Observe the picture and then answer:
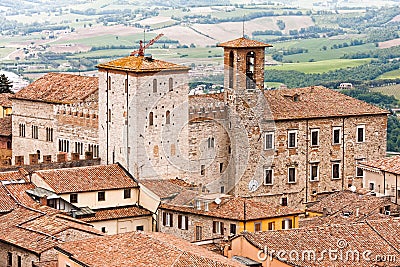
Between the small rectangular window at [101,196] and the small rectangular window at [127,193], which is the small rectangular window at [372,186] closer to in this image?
the small rectangular window at [127,193]

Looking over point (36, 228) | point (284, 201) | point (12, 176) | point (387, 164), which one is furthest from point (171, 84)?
point (36, 228)

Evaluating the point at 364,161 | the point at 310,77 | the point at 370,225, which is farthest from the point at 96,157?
the point at 310,77

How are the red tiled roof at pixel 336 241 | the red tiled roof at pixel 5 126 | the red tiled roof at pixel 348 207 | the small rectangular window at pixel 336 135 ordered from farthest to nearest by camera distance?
the red tiled roof at pixel 5 126 < the small rectangular window at pixel 336 135 < the red tiled roof at pixel 348 207 < the red tiled roof at pixel 336 241

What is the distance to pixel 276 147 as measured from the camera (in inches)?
2532

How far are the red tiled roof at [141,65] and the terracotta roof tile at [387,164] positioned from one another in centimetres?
1019

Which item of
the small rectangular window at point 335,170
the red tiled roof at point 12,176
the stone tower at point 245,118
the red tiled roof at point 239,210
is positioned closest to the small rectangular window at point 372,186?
the small rectangular window at point 335,170

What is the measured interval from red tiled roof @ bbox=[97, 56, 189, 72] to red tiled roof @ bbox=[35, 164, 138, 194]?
4.53 metres

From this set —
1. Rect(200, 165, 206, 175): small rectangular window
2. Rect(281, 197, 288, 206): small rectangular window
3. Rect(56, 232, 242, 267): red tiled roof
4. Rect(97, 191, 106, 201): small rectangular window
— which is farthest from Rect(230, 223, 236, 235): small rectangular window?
Rect(281, 197, 288, 206): small rectangular window

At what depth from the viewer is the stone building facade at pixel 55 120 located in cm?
6353

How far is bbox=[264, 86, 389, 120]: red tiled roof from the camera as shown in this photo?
213ft

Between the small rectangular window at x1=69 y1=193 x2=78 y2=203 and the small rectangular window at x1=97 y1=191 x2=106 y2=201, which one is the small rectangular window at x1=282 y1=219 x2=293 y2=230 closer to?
the small rectangular window at x1=97 y1=191 x2=106 y2=201

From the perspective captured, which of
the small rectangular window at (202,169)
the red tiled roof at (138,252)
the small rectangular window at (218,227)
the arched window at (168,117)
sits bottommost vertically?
the small rectangular window at (218,227)

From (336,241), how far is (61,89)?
25.9 metres

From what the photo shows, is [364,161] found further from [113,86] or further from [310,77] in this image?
[310,77]
